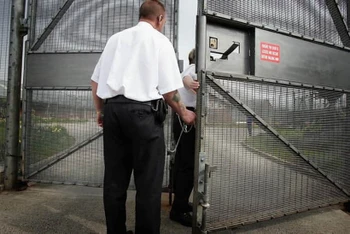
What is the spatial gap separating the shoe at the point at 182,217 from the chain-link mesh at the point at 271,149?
46cm

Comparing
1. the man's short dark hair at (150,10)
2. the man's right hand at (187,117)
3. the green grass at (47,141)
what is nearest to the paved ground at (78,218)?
the green grass at (47,141)

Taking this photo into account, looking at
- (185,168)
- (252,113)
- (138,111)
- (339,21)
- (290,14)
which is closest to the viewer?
(138,111)

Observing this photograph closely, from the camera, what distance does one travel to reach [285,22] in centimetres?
247

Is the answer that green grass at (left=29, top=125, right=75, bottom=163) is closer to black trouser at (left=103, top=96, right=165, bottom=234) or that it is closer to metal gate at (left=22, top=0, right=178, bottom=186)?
metal gate at (left=22, top=0, right=178, bottom=186)

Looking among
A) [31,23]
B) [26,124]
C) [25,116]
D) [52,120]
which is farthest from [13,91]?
[31,23]

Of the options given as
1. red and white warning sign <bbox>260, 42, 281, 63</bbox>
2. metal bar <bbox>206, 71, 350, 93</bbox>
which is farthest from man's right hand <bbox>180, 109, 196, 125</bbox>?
red and white warning sign <bbox>260, 42, 281, 63</bbox>

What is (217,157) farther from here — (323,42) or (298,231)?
(323,42)

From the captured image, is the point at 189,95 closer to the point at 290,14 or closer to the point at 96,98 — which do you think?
the point at 96,98

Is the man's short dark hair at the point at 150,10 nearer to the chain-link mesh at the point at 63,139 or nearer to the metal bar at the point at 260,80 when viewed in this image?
the metal bar at the point at 260,80

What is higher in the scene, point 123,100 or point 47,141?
point 123,100

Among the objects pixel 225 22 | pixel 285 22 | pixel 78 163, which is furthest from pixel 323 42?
pixel 78 163

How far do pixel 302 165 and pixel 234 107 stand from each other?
3.48ft

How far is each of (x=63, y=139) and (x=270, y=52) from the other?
2.85 meters

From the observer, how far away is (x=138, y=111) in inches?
68.2
